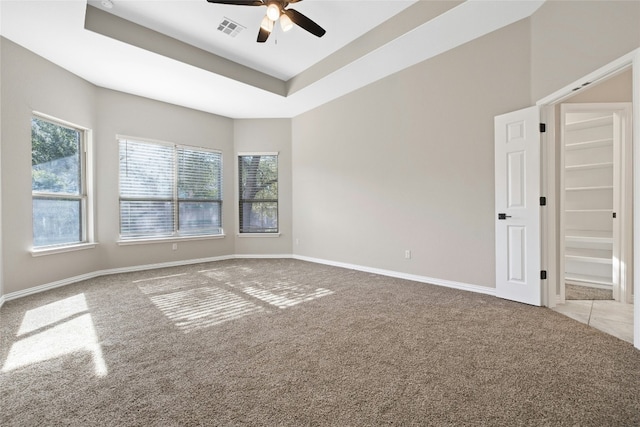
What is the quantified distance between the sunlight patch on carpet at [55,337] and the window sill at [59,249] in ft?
3.09

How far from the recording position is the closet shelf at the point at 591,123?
160 inches

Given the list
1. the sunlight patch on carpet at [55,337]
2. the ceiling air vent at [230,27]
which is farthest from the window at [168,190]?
the ceiling air vent at [230,27]

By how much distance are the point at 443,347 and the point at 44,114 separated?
5405 mm

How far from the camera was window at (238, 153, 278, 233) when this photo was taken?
6.22m

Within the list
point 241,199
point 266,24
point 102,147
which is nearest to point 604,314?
point 266,24

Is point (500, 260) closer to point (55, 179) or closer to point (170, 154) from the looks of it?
point (170, 154)

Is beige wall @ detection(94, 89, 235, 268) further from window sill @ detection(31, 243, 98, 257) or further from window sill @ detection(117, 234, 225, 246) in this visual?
window sill @ detection(31, 243, 98, 257)

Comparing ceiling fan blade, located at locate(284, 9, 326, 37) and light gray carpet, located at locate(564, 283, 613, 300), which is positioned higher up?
ceiling fan blade, located at locate(284, 9, 326, 37)

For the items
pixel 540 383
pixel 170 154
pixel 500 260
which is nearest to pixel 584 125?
pixel 500 260

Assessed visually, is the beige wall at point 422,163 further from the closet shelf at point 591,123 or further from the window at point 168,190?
the window at point 168,190

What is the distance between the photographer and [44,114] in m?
3.75

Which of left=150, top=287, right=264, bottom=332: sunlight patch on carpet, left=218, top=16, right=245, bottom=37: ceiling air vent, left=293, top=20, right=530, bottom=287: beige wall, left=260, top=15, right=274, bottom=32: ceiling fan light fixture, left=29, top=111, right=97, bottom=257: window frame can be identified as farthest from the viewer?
left=29, top=111, right=97, bottom=257: window frame

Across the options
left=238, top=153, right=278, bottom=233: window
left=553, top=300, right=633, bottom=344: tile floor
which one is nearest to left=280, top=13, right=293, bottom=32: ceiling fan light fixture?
left=238, top=153, right=278, bottom=233: window

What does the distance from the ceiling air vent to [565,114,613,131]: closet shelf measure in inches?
198
